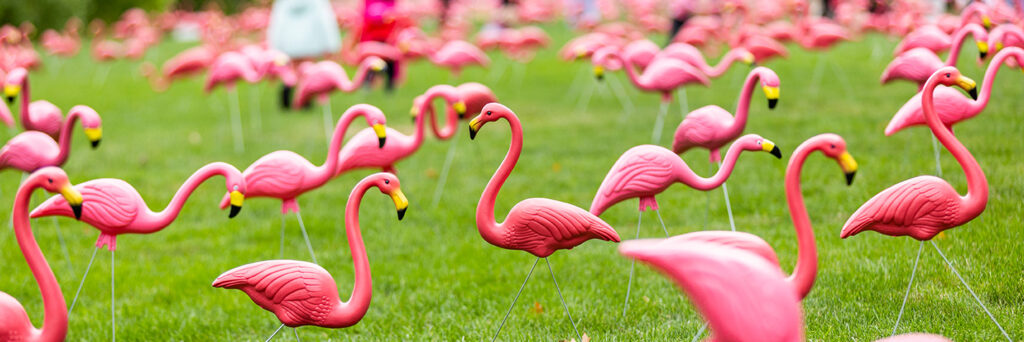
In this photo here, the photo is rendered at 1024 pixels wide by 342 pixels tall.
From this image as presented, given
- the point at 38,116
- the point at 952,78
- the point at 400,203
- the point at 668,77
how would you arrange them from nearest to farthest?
the point at 400,203 < the point at 952,78 < the point at 38,116 < the point at 668,77

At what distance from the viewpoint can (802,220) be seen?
2812 millimetres

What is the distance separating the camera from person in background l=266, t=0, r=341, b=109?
376 inches

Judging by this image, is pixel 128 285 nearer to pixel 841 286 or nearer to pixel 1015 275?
pixel 841 286

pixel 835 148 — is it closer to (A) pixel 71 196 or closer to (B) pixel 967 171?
(B) pixel 967 171

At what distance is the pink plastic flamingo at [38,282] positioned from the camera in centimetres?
282

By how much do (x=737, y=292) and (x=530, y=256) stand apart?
2832 mm

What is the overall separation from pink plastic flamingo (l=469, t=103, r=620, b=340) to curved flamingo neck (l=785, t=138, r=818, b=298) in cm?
70

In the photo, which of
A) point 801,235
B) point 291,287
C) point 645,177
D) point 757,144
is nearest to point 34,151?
point 291,287

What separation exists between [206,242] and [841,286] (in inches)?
138

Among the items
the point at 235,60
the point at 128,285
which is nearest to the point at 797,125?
the point at 235,60

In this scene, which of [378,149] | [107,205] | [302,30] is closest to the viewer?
[107,205]

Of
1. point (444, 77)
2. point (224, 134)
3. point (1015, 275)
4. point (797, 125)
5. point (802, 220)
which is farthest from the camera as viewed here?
point (444, 77)

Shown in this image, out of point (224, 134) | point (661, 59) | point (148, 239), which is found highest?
point (661, 59)

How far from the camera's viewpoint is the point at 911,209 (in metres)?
3.05
